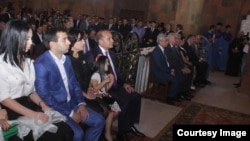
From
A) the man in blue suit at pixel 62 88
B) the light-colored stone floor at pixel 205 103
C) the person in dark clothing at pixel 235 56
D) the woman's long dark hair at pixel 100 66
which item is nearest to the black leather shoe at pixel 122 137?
the light-colored stone floor at pixel 205 103

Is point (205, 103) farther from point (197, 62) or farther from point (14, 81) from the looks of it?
point (14, 81)

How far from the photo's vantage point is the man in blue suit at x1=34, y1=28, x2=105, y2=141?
2.65 m

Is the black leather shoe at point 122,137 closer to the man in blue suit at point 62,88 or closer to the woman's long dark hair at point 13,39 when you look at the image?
the man in blue suit at point 62,88

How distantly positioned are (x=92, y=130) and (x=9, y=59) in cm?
108

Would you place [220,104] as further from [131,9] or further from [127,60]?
[131,9]

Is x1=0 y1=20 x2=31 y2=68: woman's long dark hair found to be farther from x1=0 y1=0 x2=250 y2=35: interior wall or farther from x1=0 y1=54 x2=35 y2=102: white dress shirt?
x1=0 y1=0 x2=250 y2=35: interior wall

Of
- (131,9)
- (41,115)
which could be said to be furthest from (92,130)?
(131,9)

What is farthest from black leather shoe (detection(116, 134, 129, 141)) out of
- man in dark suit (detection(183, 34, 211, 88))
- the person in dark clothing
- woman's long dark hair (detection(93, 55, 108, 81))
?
the person in dark clothing

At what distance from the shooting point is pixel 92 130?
290 cm

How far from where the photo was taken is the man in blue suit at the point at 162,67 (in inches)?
204

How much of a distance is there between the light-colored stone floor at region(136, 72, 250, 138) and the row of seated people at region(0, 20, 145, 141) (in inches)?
15.4

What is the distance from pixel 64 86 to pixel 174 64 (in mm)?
3286

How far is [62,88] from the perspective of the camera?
9.08 feet

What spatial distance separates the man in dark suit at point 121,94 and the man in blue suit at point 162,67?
1.47 meters
